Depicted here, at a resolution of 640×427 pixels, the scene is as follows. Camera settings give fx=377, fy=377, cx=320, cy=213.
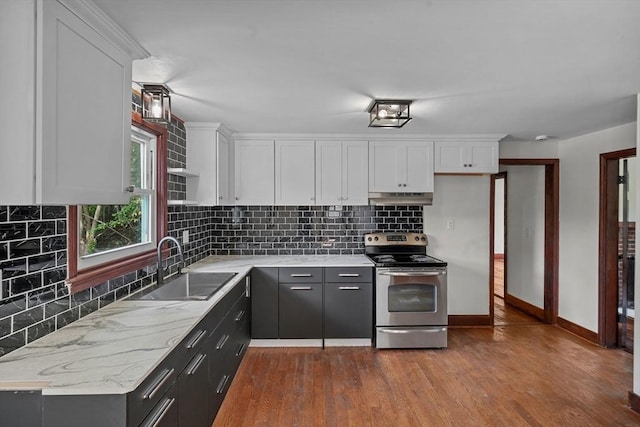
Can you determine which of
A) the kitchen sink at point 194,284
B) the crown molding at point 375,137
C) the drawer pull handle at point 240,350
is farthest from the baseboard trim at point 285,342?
the crown molding at point 375,137

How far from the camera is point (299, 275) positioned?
3689 mm

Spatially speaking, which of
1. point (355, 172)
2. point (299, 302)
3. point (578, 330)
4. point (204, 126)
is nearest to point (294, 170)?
point (355, 172)

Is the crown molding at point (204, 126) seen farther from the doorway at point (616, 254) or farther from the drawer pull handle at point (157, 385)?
the doorway at point (616, 254)

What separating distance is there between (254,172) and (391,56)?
7.75ft

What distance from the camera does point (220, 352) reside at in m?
2.50

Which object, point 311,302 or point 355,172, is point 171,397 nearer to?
point 311,302

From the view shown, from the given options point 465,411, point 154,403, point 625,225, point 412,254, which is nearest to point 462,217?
point 412,254

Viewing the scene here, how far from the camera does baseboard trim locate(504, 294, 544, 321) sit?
15.5ft

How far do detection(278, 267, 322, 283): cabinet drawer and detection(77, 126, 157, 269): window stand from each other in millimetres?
1241

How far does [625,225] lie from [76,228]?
15.5 ft

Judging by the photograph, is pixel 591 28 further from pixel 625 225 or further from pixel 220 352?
pixel 625 225

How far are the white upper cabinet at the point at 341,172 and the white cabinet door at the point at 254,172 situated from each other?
1.69ft

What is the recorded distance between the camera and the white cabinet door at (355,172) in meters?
4.05

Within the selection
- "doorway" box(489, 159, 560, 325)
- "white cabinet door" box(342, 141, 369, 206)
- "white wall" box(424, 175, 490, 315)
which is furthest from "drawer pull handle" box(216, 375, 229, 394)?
"doorway" box(489, 159, 560, 325)
